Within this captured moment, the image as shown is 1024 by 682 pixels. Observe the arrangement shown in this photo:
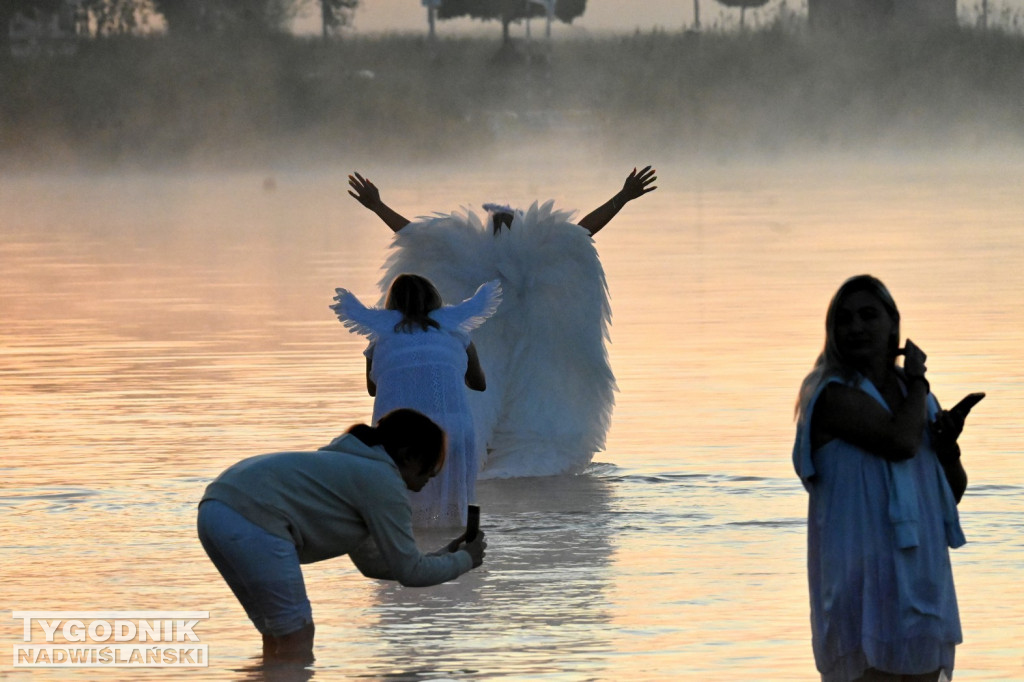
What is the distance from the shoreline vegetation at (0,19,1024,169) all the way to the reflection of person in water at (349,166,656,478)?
45.2m

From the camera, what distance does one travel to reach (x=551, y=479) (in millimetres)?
10547

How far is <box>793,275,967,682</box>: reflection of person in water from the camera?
18.5 feet

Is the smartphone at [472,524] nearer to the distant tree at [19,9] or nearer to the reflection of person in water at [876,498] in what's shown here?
the reflection of person in water at [876,498]

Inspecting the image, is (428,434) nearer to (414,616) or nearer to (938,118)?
(414,616)

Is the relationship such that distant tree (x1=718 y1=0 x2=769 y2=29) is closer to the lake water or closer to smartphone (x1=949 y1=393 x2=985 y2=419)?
the lake water

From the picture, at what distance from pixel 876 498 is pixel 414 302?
3645 mm

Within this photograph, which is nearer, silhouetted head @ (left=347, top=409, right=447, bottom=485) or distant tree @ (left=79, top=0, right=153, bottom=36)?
silhouetted head @ (left=347, top=409, right=447, bottom=485)

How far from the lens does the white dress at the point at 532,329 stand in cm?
1042

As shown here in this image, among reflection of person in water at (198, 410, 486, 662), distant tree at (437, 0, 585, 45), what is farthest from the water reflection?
distant tree at (437, 0, 585, 45)

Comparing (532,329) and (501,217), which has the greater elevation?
(501,217)

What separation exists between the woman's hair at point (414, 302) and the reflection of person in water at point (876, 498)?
3.44 meters

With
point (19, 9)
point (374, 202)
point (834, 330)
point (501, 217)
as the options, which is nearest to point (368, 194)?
point (374, 202)

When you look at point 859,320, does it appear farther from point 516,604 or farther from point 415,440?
point 516,604

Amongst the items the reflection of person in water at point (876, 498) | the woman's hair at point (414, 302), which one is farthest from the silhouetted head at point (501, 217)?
the reflection of person in water at point (876, 498)
